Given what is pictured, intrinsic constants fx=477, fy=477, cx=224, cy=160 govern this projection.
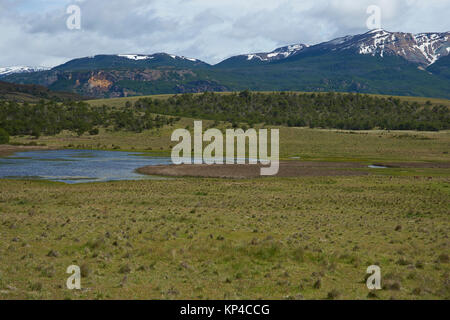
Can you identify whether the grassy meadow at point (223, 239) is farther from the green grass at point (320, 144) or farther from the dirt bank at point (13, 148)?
the dirt bank at point (13, 148)

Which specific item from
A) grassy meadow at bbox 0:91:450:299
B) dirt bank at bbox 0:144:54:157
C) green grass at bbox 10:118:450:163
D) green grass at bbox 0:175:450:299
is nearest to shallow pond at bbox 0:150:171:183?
grassy meadow at bbox 0:91:450:299

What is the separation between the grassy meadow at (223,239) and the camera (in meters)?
17.4

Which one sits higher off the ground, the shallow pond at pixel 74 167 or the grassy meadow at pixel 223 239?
the shallow pond at pixel 74 167

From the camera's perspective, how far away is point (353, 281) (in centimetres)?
1858

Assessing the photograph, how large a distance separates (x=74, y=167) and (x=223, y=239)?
2039 inches

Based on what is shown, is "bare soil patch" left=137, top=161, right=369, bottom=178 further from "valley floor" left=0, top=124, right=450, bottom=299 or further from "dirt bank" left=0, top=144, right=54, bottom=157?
"dirt bank" left=0, top=144, right=54, bottom=157

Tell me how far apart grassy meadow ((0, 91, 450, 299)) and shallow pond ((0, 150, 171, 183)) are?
6.78m

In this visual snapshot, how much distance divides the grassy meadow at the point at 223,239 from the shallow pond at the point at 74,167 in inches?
267

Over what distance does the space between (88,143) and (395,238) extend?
10808 centimetres

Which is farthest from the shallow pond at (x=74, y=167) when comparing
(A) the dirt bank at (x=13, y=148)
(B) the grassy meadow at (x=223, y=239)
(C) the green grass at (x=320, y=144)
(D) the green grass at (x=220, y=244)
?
(C) the green grass at (x=320, y=144)

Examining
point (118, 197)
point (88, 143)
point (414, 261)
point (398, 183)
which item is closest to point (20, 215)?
point (118, 197)

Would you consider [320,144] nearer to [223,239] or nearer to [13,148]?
[13,148]

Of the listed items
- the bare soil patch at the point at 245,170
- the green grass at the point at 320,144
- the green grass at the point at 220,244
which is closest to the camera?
the green grass at the point at 220,244

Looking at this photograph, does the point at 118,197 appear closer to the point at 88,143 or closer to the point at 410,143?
the point at 88,143
